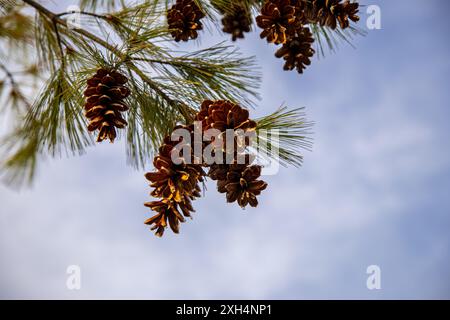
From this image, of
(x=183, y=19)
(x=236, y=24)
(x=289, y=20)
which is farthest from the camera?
(x=236, y=24)

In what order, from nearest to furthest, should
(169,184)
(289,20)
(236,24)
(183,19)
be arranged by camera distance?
(169,184)
(289,20)
(183,19)
(236,24)

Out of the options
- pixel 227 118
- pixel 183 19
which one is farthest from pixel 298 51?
pixel 227 118

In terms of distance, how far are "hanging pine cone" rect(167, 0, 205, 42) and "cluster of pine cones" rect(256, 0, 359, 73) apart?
0.70 ft

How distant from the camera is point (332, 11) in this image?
40.6 inches

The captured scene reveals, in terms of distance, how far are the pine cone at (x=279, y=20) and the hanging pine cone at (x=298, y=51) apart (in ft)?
0.47

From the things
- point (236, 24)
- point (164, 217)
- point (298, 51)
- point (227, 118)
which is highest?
point (236, 24)

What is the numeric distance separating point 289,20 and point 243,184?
1.64ft

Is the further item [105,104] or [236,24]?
[236,24]

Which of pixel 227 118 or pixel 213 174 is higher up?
pixel 227 118

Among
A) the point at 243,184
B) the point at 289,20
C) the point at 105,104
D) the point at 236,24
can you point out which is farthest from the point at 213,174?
the point at 236,24

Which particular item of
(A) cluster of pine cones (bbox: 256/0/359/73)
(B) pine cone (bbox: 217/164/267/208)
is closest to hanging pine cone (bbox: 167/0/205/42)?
(A) cluster of pine cones (bbox: 256/0/359/73)

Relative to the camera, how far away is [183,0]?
1095 mm

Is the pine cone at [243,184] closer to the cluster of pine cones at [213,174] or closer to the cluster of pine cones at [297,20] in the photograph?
the cluster of pine cones at [213,174]

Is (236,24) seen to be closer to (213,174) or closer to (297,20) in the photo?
(297,20)
